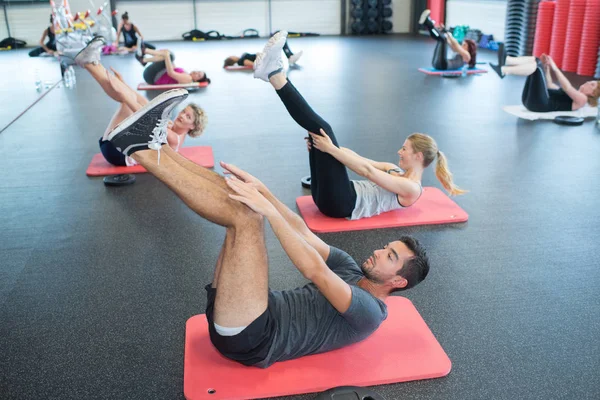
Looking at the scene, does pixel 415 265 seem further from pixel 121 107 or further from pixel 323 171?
pixel 121 107

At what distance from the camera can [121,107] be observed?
406 cm

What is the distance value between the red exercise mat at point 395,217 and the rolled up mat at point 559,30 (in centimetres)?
646

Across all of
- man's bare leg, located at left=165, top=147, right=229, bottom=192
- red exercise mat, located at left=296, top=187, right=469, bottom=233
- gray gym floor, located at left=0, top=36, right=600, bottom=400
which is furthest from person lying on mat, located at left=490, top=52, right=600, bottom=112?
man's bare leg, located at left=165, top=147, right=229, bottom=192

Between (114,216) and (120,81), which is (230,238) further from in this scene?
(120,81)

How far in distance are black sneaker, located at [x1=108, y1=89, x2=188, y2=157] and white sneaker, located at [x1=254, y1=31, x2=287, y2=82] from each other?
0.88 meters

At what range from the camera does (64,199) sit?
12.7 feet

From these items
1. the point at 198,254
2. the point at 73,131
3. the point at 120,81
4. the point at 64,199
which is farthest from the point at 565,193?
the point at 73,131

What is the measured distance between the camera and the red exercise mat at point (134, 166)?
4.34 metres

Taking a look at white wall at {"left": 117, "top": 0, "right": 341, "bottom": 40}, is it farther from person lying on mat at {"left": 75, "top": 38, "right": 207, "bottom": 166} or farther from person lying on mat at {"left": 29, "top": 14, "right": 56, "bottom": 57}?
person lying on mat at {"left": 75, "top": 38, "right": 207, "bottom": 166}

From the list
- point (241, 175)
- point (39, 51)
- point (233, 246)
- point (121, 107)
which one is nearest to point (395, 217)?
point (241, 175)

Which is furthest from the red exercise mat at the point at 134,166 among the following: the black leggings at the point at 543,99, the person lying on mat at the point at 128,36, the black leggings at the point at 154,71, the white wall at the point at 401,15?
the white wall at the point at 401,15

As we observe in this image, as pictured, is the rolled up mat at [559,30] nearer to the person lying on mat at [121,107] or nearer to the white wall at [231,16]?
the person lying on mat at [121,107]

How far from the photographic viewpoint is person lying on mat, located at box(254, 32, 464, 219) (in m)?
2.75

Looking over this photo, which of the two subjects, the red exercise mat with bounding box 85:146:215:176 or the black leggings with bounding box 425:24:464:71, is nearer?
the red exercise mat with bounding box 85:146:215:176
